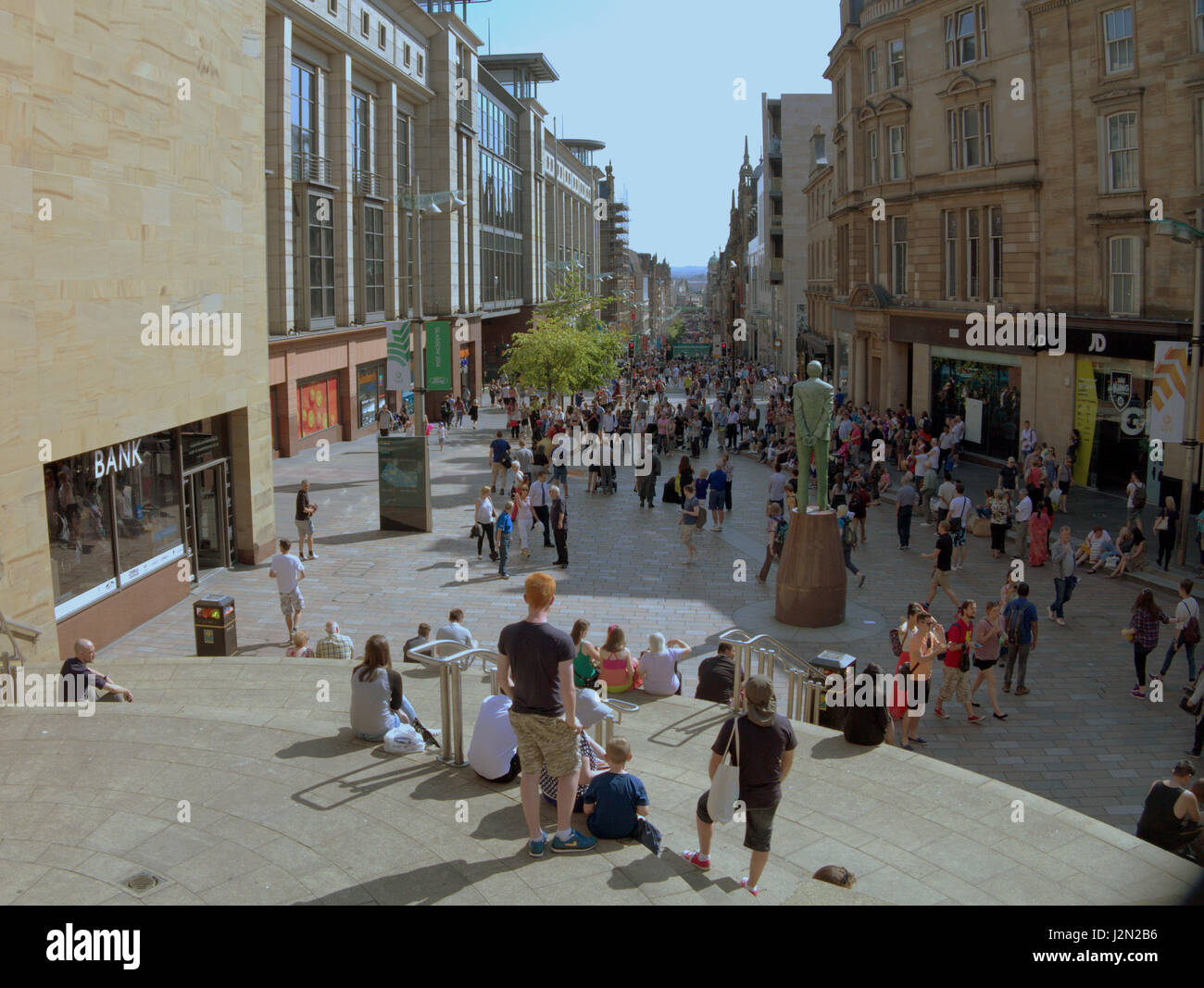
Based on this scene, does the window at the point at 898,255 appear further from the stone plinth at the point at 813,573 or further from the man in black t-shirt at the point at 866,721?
the man in black t-shirt at the point at 866,721

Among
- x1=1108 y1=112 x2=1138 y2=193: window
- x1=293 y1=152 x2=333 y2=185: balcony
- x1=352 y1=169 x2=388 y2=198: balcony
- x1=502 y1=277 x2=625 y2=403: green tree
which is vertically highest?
x1=352 y1=169 x2=388 y2=198: balcony

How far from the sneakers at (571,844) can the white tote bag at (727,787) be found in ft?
2.62

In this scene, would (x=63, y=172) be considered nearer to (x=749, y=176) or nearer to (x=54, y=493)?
(x=54, y=493)

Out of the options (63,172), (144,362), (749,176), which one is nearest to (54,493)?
(144,362)

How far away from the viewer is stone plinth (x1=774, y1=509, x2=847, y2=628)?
53.4 feet

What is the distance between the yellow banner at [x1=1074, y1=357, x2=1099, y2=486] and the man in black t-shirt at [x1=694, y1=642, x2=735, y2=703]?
67.2 feet

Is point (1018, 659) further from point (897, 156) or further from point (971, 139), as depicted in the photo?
point (897, 156)

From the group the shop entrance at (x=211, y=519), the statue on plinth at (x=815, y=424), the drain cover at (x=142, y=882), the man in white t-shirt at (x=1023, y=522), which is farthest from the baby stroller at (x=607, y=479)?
the drain cover at (x=142, y=882)

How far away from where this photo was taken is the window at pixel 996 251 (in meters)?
32.2

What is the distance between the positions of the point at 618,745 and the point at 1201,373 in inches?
804

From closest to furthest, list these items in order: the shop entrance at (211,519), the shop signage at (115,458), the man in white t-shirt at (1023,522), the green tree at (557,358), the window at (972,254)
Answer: the shop signage at (115,458) < the shop entrance at (211,519) < the man in white t-shirt at (1023,522) < the window at (972,254) < the green tree at (557,358)

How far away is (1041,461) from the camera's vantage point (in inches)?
968

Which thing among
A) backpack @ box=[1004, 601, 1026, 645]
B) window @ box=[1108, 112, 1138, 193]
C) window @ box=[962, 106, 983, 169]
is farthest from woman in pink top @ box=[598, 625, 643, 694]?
window @ box=[962, 106, 983, 169]

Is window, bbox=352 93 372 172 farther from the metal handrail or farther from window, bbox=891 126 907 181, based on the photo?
the metal handrail
